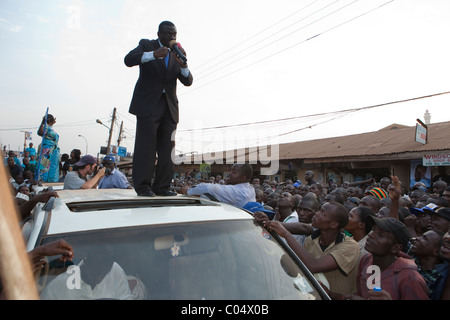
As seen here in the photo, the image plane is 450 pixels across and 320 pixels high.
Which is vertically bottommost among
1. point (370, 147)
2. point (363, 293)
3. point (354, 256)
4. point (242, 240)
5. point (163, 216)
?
point (363, 293)

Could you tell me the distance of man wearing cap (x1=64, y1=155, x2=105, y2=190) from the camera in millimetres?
4629

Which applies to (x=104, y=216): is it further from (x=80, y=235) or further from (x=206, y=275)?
(x=206, y=275)

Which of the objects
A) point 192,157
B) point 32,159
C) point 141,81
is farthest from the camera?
point 192,157

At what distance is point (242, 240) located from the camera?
6.89 ft

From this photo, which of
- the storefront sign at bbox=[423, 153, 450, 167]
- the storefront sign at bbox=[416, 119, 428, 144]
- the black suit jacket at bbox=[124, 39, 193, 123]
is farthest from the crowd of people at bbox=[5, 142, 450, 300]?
the storefront sign at bbox=[416, 119, 428, 144]

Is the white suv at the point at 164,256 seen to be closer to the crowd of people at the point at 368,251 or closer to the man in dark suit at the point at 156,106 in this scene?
the crowd of people at the point at 368,251

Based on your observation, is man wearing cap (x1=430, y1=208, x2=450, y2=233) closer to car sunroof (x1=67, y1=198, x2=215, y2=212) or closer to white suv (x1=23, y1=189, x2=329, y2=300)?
white suv (x1=23, y1=189, x2=329, y2=300)

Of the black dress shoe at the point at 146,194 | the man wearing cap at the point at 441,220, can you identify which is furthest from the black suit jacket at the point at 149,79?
the man wearing cap at the point at 441,220

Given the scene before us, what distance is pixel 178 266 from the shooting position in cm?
192

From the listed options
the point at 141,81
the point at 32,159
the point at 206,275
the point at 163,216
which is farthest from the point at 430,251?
the point at 32,159

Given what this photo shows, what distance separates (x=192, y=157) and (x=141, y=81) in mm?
30227

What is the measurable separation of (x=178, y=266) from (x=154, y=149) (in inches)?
61.6

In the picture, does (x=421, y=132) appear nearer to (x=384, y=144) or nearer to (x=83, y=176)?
(x=384, y=144)

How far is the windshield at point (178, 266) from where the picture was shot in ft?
5.49
